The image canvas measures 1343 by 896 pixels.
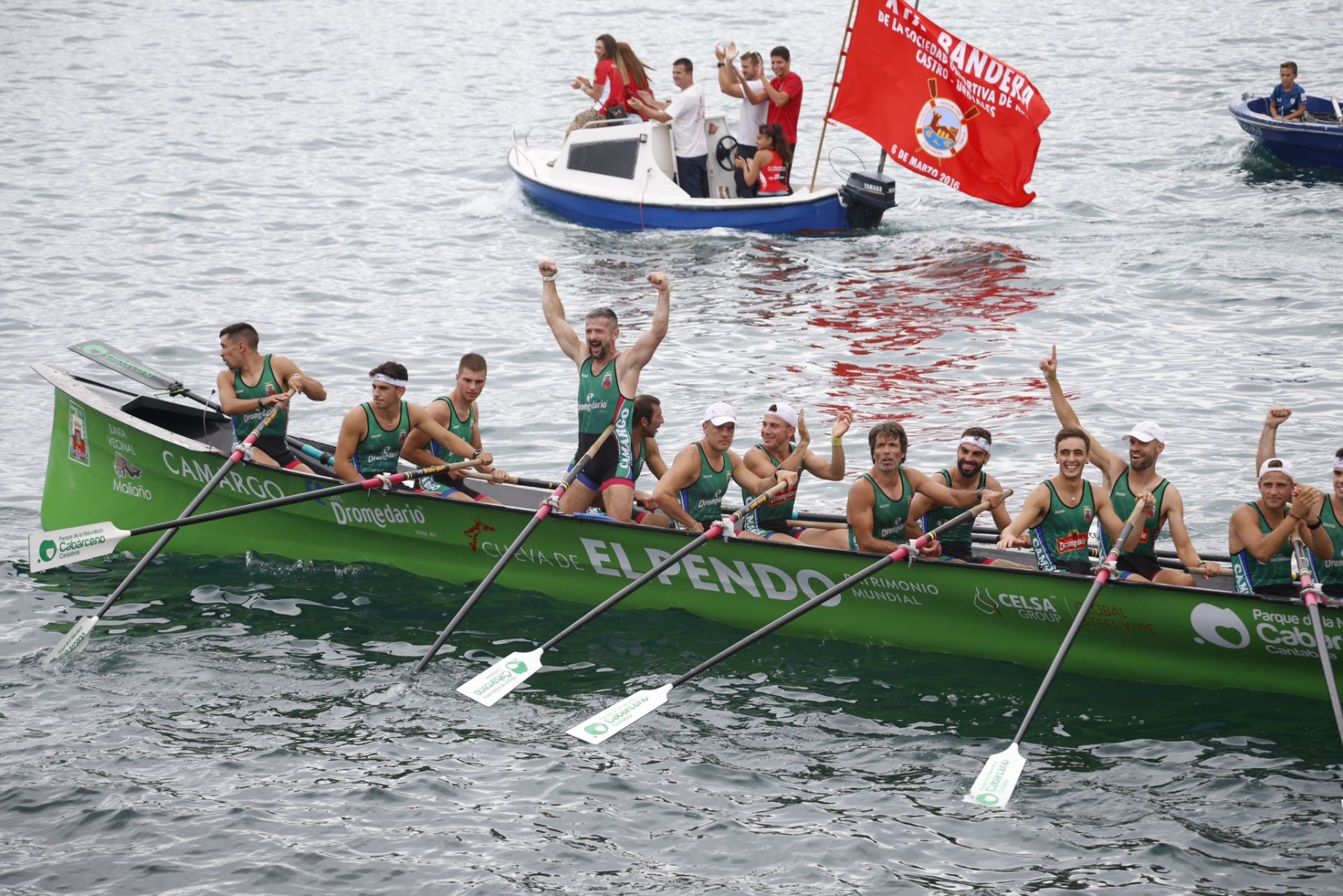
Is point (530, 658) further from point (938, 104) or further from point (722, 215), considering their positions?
point (938, 104)

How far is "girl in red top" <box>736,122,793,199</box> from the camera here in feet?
Result: 68.9

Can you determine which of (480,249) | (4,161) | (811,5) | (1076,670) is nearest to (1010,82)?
(480,249)

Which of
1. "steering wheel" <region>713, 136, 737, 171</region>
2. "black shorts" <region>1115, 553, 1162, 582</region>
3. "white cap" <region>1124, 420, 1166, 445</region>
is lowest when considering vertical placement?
"black shorts" <region>1115, 553, 1162, 582</region>

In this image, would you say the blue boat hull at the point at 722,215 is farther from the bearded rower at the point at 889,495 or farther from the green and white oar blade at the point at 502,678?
the green and white oar blade at the point at 502,678

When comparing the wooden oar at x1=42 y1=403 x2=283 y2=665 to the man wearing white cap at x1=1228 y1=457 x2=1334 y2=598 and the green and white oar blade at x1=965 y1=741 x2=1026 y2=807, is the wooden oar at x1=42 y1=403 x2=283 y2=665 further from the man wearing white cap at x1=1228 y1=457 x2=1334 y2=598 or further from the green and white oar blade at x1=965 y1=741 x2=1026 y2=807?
the man wearing white cap at x1=1228 y1=457 x2=1334 y2=598

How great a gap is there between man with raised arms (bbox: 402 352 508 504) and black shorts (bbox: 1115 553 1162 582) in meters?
4.86

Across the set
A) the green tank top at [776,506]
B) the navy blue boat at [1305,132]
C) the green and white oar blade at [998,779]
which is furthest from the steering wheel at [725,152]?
the green and white oar blade at [998,779]

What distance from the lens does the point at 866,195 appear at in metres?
21.5

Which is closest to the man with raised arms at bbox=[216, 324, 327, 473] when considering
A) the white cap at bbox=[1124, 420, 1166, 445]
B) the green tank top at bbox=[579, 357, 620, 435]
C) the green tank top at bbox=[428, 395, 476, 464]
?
the green tank top at bbox=[428, 395, 476, 464]

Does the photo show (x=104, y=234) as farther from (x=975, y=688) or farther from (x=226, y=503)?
(x=975, y=688)

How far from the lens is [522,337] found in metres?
19.8

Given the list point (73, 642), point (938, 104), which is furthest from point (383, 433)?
→ point (938, 104)

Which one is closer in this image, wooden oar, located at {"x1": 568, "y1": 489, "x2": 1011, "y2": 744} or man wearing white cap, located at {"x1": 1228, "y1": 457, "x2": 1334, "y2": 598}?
man wearing white cap, located at {"x1": 1228, "y1": 457, "x2": 1334, "y2": 598}

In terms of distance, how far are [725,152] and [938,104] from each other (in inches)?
132
